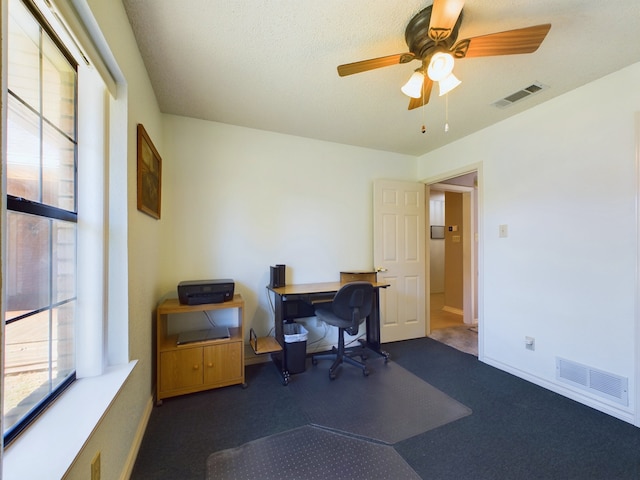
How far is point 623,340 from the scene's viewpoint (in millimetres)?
1868

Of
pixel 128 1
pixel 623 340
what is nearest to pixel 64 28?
pixel 128 1

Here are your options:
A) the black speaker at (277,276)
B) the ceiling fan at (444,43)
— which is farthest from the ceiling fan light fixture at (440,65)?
the black speaker at (277,276)

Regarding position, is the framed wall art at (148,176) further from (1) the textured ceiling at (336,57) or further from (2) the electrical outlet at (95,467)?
(2) the electrical outlet at (95,467)

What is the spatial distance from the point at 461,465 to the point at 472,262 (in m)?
3.29

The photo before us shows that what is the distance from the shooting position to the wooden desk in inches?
98.3

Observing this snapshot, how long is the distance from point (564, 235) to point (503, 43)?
1.69m

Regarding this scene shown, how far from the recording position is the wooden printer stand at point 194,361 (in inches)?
81.0

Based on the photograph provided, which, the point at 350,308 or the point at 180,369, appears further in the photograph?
the point at 350,308

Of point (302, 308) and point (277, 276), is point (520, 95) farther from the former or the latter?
point (302, 308)

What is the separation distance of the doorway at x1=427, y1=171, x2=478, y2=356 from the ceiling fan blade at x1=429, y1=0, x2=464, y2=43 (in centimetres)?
263

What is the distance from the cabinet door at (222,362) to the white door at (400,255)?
71.1 inches

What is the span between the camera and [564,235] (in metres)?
2.19

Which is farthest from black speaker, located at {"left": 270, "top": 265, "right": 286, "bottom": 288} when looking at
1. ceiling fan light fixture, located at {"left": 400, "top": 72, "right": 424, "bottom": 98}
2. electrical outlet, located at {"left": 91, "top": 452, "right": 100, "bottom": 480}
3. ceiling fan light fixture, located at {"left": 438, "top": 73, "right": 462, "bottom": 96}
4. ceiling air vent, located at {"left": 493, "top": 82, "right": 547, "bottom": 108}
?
ceiling air vent, located at {"left": 493, "top": 82, "right": 547, "bottom": 108}

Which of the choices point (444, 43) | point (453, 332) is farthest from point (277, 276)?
point (453, 332)
